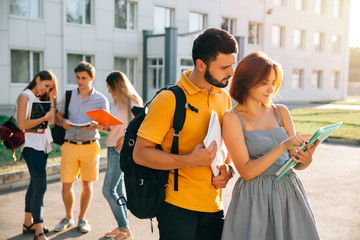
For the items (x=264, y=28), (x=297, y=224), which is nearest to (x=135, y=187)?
(x=297, y=224)

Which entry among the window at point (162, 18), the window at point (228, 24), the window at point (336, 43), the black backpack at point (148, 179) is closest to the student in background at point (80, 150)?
the black backpack at point (148, 179)

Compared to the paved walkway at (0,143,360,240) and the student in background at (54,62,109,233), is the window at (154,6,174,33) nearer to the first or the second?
the paved walkway at (0,143,360,240)

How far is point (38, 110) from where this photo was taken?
4672 millimetres

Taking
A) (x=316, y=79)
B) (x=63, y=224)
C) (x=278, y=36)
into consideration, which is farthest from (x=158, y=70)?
(x=316, y=79)

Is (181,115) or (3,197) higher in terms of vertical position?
(181,115)

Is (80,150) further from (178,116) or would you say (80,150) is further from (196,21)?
(196,21)

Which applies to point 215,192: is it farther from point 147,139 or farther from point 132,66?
point 132,66

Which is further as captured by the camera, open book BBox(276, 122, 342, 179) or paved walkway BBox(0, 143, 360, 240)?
paved walkway BBox(0, 143, 360, 240)

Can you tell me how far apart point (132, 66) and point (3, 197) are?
19276 mm

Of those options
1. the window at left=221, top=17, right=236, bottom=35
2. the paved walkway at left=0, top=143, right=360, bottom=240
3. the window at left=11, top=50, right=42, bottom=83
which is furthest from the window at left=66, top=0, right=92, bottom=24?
the paved walkway at left=0, top=143, right=360, bottom=240

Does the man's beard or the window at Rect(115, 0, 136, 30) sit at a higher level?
the window at Rect(115, 0, 136, 30)

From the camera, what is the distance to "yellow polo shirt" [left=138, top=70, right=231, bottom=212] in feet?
8.04

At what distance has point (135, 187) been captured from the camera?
2.59 meters

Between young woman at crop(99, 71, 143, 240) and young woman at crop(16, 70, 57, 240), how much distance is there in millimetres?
679
